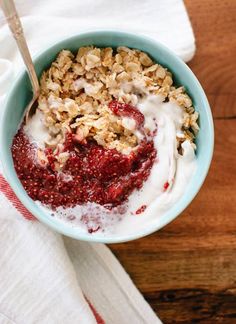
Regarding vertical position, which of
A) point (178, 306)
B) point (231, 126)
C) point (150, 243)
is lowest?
point (178, 306)

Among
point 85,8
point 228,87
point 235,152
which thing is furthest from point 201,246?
point 85,8

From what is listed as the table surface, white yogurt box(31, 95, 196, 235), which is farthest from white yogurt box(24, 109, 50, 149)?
the table surface

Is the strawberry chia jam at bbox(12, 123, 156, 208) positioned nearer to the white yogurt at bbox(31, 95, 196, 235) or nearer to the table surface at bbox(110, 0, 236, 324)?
the white yogurt at bbox(31, 95, 196, 235)

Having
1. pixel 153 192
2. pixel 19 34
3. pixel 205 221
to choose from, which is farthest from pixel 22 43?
pixel 205 221

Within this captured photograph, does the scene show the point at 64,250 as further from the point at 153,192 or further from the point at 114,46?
the point at 114,46

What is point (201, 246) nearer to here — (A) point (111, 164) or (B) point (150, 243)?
(B) point (150, 243)

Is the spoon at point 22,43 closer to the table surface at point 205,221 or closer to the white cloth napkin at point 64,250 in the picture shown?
the white cloth napkin at point 64,250
